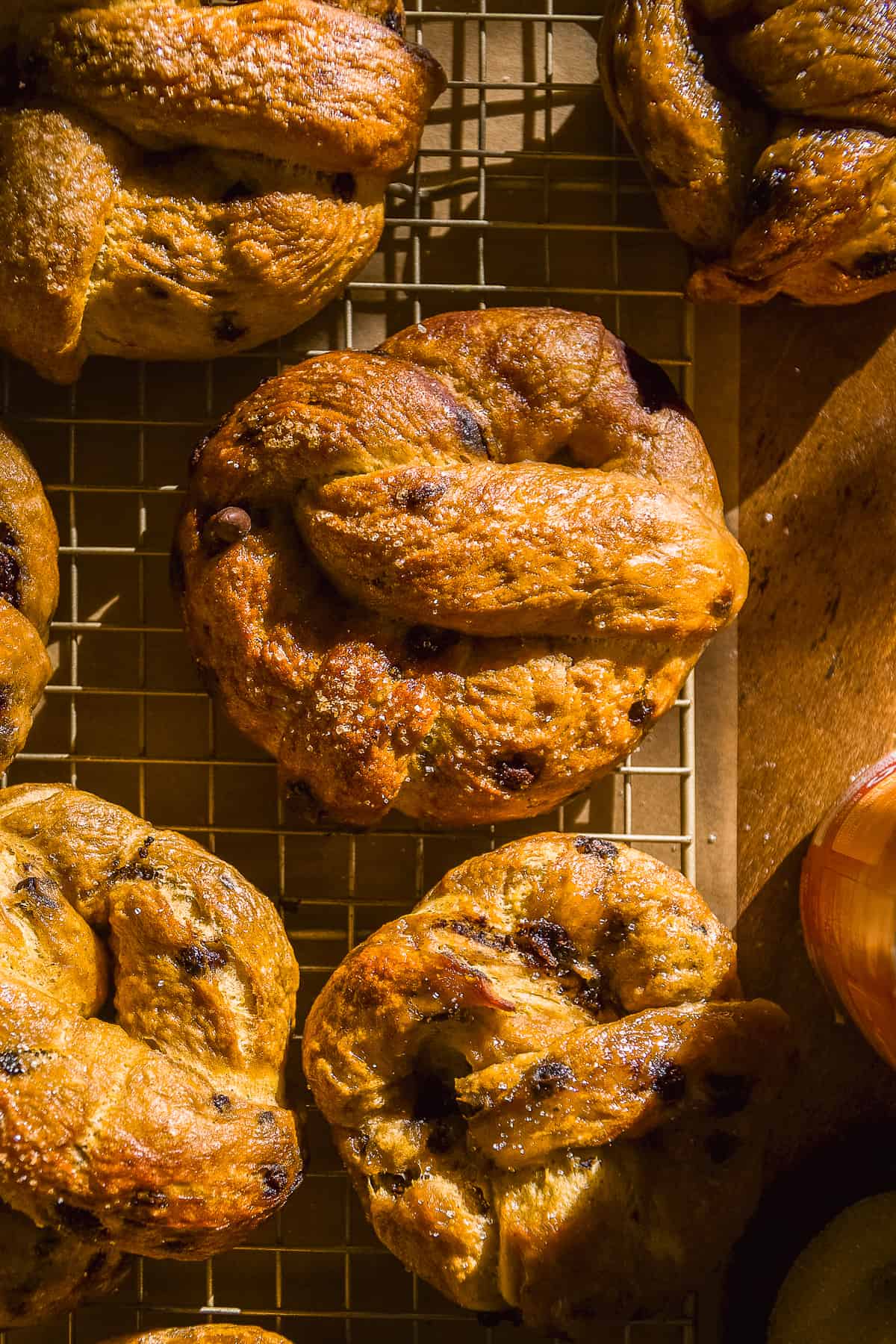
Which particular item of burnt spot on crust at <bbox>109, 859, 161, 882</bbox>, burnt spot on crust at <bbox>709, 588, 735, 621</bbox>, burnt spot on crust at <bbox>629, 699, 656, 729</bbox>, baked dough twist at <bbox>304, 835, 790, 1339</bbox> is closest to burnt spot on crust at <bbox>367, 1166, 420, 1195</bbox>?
baked dough twist at <bbox>304, 835, 790, 1339</bbox>

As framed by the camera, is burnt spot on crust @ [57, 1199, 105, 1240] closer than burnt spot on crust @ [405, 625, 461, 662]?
Yes

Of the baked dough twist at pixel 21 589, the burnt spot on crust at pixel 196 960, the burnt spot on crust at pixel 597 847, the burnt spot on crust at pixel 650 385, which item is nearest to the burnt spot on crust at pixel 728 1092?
the burnt spot on crust at pixel 597 847

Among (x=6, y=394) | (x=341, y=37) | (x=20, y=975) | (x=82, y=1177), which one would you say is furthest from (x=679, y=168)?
(x=82, y=1177)

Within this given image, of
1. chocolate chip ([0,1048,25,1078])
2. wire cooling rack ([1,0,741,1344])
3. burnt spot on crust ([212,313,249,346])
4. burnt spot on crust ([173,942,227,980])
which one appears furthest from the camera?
wire cooling rack ([1,0,741,1344])

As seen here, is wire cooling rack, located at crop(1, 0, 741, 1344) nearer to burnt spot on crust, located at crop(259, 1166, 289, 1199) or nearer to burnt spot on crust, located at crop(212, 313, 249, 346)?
burnt spot on crust, located at crop(212, 313, 249, 346)

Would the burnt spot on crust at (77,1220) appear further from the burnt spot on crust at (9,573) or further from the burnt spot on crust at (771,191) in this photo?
the burnt spot on crust at (771,191)

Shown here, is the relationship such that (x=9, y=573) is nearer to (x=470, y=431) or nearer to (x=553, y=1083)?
(x=470, y=431)
